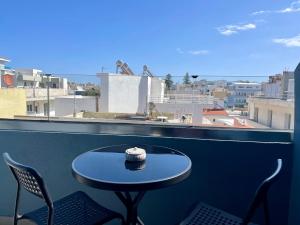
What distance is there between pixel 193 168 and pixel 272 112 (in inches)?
41.4

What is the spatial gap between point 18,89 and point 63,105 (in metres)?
0.96

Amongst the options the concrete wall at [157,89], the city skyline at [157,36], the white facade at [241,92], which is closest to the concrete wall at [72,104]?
the city skyline at [157,36]

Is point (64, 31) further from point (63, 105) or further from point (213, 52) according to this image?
point (213, 52)

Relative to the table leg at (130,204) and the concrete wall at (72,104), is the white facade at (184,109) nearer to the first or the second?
the concrete wall at (72,104)

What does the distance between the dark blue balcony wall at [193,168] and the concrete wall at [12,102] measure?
615 millimetres

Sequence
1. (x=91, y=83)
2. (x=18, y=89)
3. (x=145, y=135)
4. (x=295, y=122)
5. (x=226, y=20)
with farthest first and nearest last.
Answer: (x=226, y=20), (x=18, y=89), (x=91, y=83), (x=145, y=135), (x=295, y=122)

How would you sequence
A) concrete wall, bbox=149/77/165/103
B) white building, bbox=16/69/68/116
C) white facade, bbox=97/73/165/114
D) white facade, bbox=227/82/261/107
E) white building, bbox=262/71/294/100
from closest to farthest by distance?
white building, bbox=262/71/294/100, white facade, bbox=227/82/261/107, white building, bbox=16/69/68/116, concrete wall, bbox=149/77/165/103, white facade, bbox=97/73/165/114

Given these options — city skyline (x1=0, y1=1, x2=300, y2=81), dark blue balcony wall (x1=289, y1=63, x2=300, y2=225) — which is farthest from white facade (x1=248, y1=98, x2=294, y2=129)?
city skyline (x1=0, y1=1, x2=300, y2=81)

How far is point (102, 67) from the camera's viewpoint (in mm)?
3352

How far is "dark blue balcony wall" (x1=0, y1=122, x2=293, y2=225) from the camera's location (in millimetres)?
2096

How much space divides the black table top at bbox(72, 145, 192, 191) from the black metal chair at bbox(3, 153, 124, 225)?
0.69ft

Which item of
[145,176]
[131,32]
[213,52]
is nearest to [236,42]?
[213,52]

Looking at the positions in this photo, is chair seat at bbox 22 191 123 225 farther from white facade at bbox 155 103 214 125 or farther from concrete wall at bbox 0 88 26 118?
white facade at bbox 155 103 214 125

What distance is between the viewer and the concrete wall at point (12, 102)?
2.79 m
